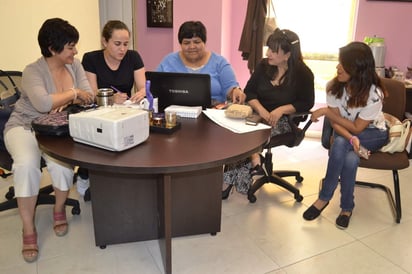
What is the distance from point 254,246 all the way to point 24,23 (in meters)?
2.46

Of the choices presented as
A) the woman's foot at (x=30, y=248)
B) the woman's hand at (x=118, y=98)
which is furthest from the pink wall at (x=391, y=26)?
the woman's foot at (x=30, y=248)

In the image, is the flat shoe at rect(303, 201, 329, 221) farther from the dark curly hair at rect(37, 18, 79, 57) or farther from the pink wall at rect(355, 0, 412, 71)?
the pink wall at rect(355, 0, 412, 71)

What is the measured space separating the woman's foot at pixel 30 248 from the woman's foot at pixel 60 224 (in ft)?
0.53

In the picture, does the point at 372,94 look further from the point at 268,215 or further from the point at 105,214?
the point at 105,214

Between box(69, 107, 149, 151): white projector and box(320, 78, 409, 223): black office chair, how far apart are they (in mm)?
1398

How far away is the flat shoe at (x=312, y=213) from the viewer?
2373 millimetres

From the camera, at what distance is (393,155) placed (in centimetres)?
229

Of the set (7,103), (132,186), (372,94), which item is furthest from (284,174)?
(7,103)

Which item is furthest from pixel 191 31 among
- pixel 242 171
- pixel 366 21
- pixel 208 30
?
pixel 366 21

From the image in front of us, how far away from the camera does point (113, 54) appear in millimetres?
2490

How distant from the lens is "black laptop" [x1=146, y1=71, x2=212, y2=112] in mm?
1983

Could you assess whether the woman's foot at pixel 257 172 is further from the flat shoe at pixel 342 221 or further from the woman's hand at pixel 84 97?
the woman's hand at pixel 84 97

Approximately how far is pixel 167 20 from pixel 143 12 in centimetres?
31

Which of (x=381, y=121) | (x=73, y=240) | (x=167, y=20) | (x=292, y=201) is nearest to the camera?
(x=73, y=240)
